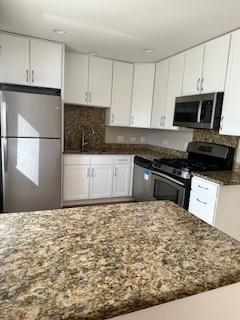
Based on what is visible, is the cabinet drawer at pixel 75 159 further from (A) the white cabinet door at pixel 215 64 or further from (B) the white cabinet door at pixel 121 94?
(A) the white cabinet door at pixel 215 64

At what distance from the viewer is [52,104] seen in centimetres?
293

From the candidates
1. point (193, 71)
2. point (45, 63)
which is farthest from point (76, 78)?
point (193, 71)

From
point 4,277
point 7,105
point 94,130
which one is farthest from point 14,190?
point 4,277

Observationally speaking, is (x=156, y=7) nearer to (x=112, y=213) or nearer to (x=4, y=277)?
(x=112, y=213)

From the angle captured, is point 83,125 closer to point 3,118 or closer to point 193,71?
point 3,118

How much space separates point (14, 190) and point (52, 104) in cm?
120

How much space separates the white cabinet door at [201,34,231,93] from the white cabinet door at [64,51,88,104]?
5.85 feet

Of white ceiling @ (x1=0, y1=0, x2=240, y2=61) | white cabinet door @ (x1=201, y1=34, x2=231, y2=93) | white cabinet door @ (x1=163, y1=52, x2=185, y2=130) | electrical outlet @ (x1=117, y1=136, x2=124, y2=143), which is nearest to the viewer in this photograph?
white ceiling @ (x1=0, y1=0, x2=240, y2=61)

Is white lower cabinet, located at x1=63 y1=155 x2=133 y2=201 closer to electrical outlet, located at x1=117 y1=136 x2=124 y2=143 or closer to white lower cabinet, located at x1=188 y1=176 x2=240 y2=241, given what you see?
electrical outlet, located at x1=117 y1=136 x2=124 y2=143

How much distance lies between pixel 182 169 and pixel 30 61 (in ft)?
7.71

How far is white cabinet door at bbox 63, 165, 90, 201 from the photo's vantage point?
3.44 m

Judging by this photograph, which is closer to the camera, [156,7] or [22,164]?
[156,7]

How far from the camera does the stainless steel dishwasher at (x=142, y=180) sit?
333 centimetres

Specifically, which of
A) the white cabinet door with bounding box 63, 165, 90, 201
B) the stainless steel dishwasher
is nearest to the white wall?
the stainless steel dishwasher
